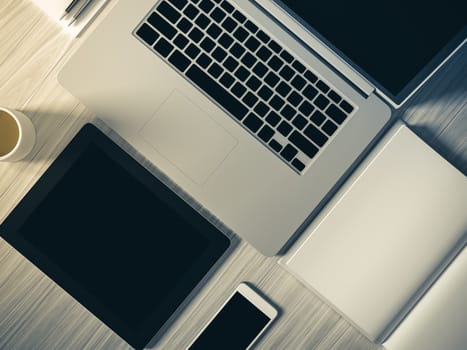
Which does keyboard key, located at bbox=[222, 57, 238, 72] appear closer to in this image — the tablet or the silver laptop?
the silver laptop

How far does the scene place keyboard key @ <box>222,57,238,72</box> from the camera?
69 centimetres

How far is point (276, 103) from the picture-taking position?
69 cm

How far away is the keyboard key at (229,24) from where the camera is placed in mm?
691

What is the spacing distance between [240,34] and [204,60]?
→ 0.07 m

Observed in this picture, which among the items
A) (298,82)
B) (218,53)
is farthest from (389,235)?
(218,53)

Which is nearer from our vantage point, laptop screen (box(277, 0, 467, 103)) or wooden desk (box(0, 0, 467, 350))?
laptop screen (box(277, 0, 467, 103))

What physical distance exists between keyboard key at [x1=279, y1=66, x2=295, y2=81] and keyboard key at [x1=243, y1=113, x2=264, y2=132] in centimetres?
8

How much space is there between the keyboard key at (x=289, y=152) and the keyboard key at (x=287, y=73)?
11cm

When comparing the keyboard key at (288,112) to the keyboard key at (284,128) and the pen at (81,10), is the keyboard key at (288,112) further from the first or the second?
the pen at (81,10)

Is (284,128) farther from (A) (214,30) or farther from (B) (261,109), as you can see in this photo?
(A) (214,30)

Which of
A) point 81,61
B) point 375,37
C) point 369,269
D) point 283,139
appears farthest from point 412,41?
point 81,61

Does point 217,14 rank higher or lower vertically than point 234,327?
higher

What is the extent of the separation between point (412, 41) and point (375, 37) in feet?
0.18

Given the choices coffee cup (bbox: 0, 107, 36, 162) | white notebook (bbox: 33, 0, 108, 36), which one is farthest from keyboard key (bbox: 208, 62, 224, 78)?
coffee cup (bbox: 0, 107, 36, 162)
